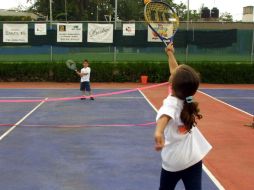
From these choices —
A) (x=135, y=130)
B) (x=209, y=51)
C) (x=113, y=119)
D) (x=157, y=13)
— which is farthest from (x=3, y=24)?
(x=157, y=13)

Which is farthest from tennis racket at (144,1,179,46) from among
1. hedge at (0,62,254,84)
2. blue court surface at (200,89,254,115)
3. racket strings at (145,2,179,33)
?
hedge at (0,62,254,84)

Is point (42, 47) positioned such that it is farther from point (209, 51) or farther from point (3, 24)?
point (209, 51)

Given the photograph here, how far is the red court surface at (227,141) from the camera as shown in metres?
6.67

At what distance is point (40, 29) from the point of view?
22.4 meters

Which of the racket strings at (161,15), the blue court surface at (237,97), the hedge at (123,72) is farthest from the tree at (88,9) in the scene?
the racket strings at (161,15)

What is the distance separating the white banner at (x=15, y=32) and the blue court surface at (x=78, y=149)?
351 inches

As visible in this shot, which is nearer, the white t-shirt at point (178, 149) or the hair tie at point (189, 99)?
the hair tie at point (189, 99)

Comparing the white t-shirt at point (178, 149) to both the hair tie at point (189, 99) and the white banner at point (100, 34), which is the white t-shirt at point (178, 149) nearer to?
the hair tie at point (189, 99)

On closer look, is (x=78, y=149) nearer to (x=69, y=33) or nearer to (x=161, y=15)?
(x=161, y=15)

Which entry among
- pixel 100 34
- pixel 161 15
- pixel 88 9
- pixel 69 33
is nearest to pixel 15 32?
pixel 69 33

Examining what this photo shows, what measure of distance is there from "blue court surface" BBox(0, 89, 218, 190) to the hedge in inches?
317

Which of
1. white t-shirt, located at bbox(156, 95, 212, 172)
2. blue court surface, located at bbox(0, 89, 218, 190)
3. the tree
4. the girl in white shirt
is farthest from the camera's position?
the tree

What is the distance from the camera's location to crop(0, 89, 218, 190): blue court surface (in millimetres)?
6387

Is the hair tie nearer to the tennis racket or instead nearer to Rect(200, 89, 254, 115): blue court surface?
the tennis racket
